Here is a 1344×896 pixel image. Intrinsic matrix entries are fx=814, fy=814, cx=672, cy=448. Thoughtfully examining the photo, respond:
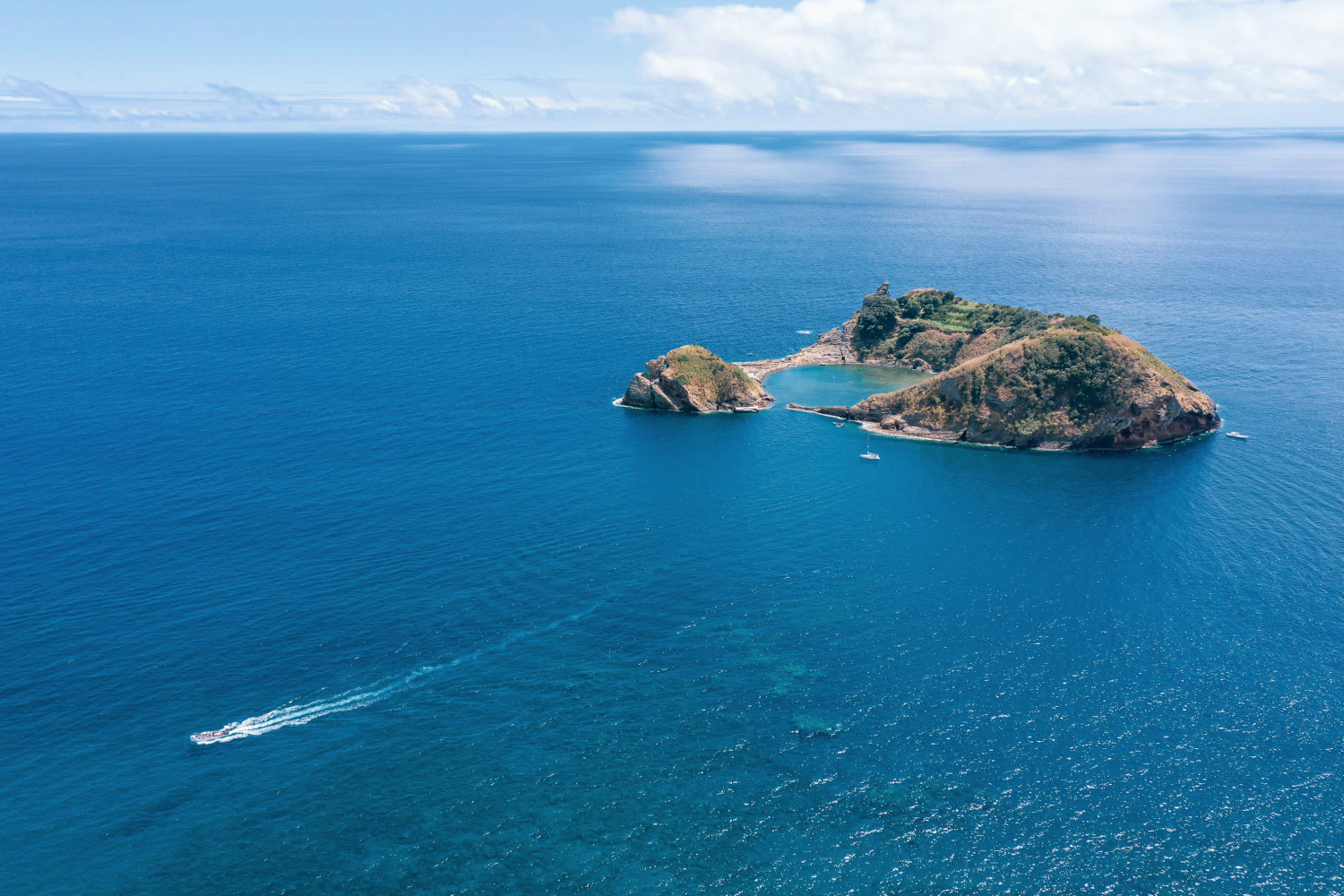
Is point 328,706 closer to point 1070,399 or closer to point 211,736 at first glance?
point 211,736

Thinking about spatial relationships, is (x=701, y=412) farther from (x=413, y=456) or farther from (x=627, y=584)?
(x=627, y=584)

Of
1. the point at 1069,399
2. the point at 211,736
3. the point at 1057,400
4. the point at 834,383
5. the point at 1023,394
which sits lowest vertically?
the point at 211,736

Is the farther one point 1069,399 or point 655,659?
point 1069,399

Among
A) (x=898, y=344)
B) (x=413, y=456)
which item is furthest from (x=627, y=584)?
(x=898, y=344)

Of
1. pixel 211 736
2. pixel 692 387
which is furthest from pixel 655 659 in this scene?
pixel 692 387

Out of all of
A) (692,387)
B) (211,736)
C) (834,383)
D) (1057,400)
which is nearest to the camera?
(211,736)

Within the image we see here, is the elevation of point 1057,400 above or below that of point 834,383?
above
